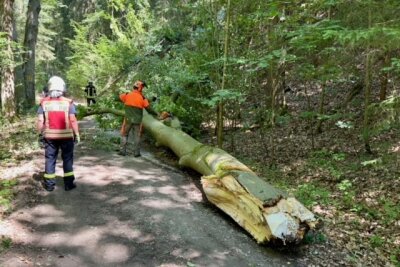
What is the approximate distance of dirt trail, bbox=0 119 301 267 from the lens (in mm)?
5027

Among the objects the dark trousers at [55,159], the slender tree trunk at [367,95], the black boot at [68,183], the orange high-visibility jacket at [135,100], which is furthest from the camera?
the orange high-visibility jacket at [135,100]

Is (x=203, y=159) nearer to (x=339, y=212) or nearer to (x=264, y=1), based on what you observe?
(x=339, y=212)

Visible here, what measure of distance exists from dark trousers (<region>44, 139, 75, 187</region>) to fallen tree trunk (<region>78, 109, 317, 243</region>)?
2437 mm

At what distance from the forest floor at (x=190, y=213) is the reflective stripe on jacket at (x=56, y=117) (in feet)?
3.32

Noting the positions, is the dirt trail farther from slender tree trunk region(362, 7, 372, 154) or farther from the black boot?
slender tree trunk region(362, 7, 372, 154)

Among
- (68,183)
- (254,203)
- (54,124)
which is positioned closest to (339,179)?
(254,203)

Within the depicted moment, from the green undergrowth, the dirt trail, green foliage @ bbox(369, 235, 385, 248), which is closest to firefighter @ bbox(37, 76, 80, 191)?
the dirt trail

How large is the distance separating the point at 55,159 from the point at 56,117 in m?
Answer: 0.74

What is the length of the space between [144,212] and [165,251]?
3.83 feet

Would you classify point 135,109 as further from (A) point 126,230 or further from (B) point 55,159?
(A) point 126,230

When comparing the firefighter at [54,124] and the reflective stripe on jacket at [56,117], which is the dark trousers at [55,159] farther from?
the reflective stripe on jacket at [56,117]

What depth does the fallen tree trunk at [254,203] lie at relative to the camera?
5.65m

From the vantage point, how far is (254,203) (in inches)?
237

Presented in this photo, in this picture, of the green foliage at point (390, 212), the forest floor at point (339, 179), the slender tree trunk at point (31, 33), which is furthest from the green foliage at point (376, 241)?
the slender tree trunk at point (31, 33)
